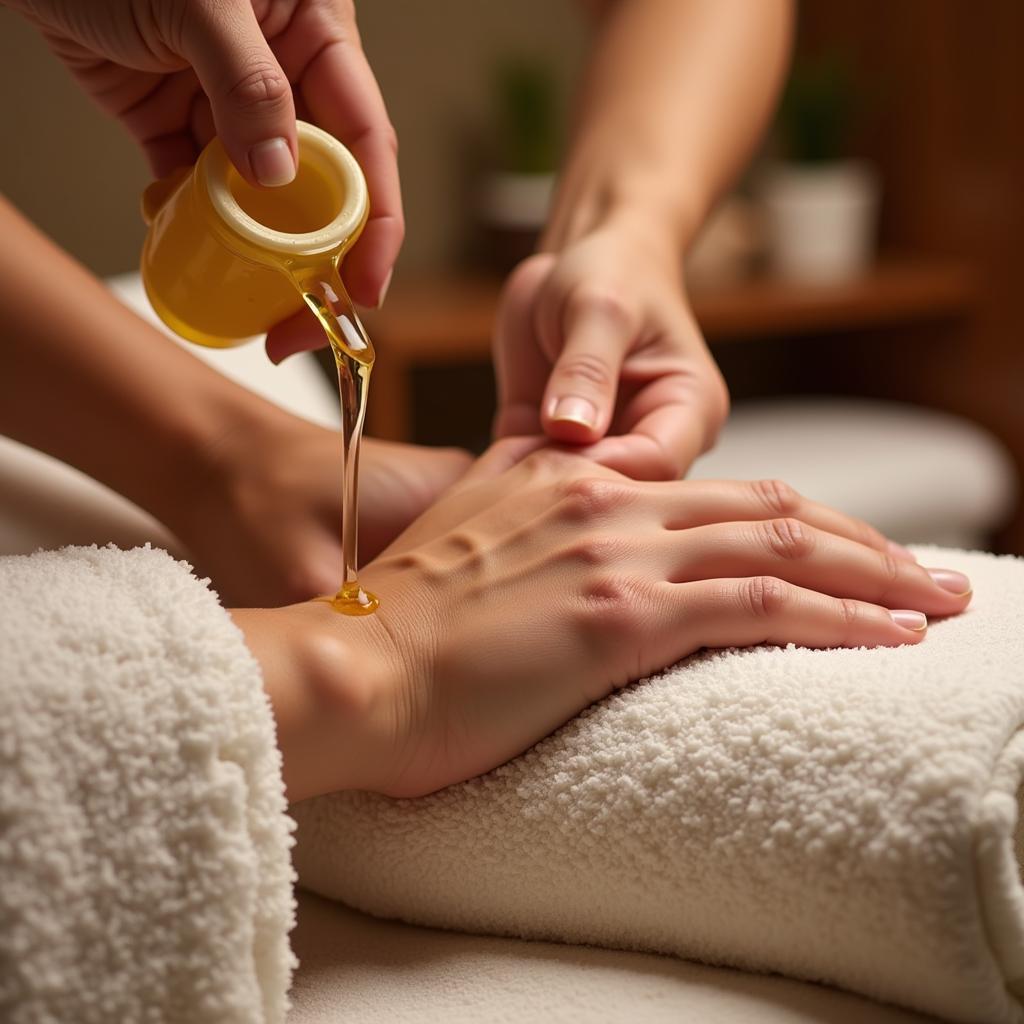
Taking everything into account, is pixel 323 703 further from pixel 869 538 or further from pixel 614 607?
pixel 869 538

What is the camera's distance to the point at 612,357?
84 cm

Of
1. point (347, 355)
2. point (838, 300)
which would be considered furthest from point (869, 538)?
point (838, 300)

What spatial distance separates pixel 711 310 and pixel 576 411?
1137mm

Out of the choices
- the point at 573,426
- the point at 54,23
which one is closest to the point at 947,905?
the point at 573,426

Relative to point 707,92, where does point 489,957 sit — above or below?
below

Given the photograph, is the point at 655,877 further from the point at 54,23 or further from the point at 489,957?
the point at 54,23

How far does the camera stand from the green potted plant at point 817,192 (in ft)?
6.66

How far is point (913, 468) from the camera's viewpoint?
5.83 feet

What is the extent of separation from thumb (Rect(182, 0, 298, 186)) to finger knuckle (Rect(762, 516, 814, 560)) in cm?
34

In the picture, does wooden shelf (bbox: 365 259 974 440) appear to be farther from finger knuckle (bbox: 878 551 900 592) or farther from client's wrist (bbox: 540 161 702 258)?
finger knuckle (bbox: 878 551 900 592)

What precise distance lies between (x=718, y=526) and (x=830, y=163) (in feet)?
5.36

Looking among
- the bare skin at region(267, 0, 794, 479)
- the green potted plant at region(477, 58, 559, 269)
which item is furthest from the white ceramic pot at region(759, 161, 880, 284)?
Result: the bare skin at region(267, 0, 794, 479)

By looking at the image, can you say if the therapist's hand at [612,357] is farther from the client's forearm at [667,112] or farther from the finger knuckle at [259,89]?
the finger knuckle at [259,89]

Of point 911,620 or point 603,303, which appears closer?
point 911,620
